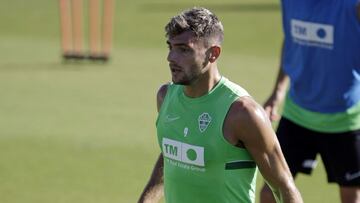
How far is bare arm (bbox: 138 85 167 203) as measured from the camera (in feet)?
18.6

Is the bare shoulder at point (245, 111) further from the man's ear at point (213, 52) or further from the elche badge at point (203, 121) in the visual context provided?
the man's ear at point (213, 52)

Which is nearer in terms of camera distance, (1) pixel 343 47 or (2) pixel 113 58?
(1) pixel 343 47

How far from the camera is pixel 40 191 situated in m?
9.58

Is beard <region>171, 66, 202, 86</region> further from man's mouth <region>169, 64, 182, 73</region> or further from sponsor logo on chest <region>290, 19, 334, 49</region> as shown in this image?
sponsor logo on chest <region>290, 19, 334, 49</region>

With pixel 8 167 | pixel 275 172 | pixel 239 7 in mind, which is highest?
pixel 275 172

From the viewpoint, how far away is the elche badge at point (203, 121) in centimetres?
514

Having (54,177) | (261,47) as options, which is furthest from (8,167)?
(261,47)

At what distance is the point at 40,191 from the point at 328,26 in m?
3.88

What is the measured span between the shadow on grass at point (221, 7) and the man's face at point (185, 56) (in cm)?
1878

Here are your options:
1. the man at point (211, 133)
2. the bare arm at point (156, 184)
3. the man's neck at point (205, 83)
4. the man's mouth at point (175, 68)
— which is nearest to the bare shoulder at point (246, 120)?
the man at point (211, 133)

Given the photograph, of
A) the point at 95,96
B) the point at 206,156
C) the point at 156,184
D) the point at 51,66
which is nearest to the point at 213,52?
the point at 206,156

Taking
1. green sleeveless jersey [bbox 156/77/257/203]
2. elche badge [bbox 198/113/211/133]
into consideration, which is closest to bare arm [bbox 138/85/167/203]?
green sleeveless jersey [bbox 156/77/257/203]

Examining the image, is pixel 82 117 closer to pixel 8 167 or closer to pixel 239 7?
pixel 8 167

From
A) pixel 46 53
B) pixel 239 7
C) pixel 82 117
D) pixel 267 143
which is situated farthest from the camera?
pixel 239 7
